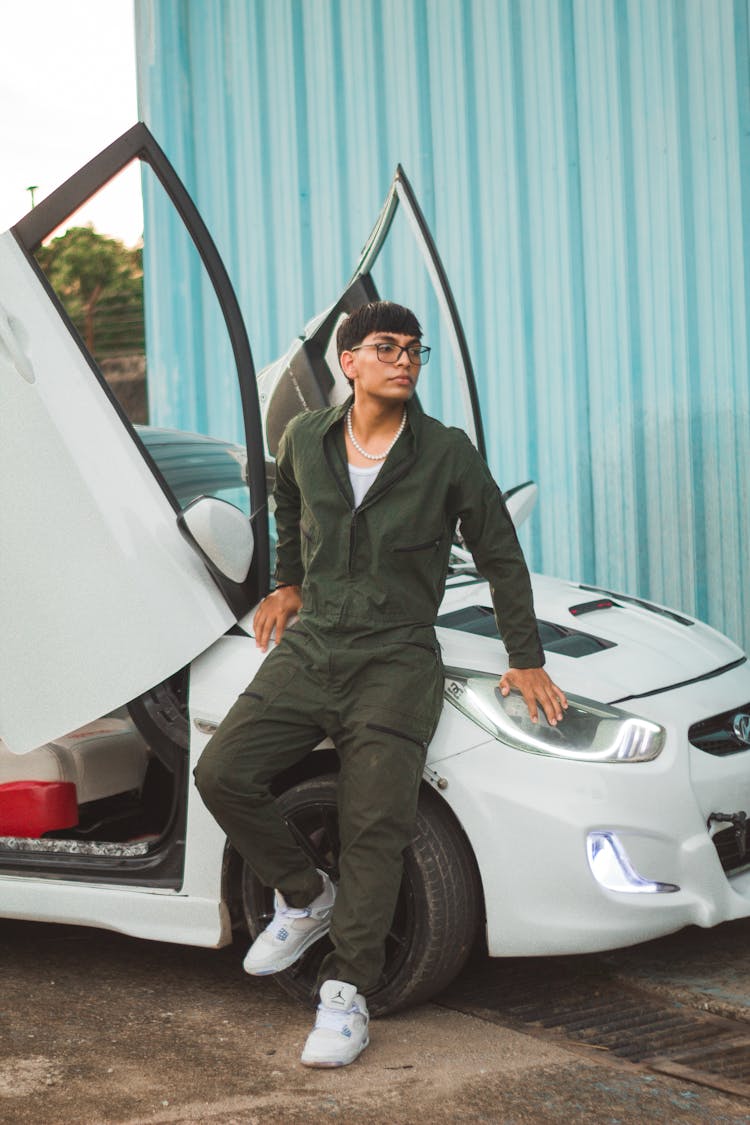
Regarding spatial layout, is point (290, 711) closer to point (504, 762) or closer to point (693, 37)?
point (504, 762)

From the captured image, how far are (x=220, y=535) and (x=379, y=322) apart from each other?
666 mm

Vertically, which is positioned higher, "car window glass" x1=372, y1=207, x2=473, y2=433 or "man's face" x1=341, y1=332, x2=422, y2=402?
"car window glass" x1=372, y1=207, x2=473, y2=433

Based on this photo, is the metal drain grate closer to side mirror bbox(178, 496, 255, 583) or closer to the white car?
the white car

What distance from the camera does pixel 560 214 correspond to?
6281 millimetres

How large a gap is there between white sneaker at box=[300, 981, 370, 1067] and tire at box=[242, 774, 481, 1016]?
0.17m

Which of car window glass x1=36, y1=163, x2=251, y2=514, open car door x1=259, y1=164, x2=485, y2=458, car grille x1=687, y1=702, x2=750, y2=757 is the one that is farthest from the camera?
car window glass x1=36, y1=163, x2=251, y2=514

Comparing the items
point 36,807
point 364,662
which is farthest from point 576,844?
point 36,807

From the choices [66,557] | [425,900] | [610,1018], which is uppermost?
[66,557]

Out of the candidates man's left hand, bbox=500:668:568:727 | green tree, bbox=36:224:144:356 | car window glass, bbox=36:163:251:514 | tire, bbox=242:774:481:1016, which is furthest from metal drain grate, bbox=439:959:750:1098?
green tree, bbox=36:224:144:356

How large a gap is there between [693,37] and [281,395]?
9.78ft

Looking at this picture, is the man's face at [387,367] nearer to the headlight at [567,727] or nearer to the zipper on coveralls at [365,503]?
the zipper on coveralls at [365,503]

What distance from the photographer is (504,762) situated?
318 centimetres

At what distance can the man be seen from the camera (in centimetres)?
311

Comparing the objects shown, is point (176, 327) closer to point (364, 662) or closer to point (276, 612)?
point (276, 612)
